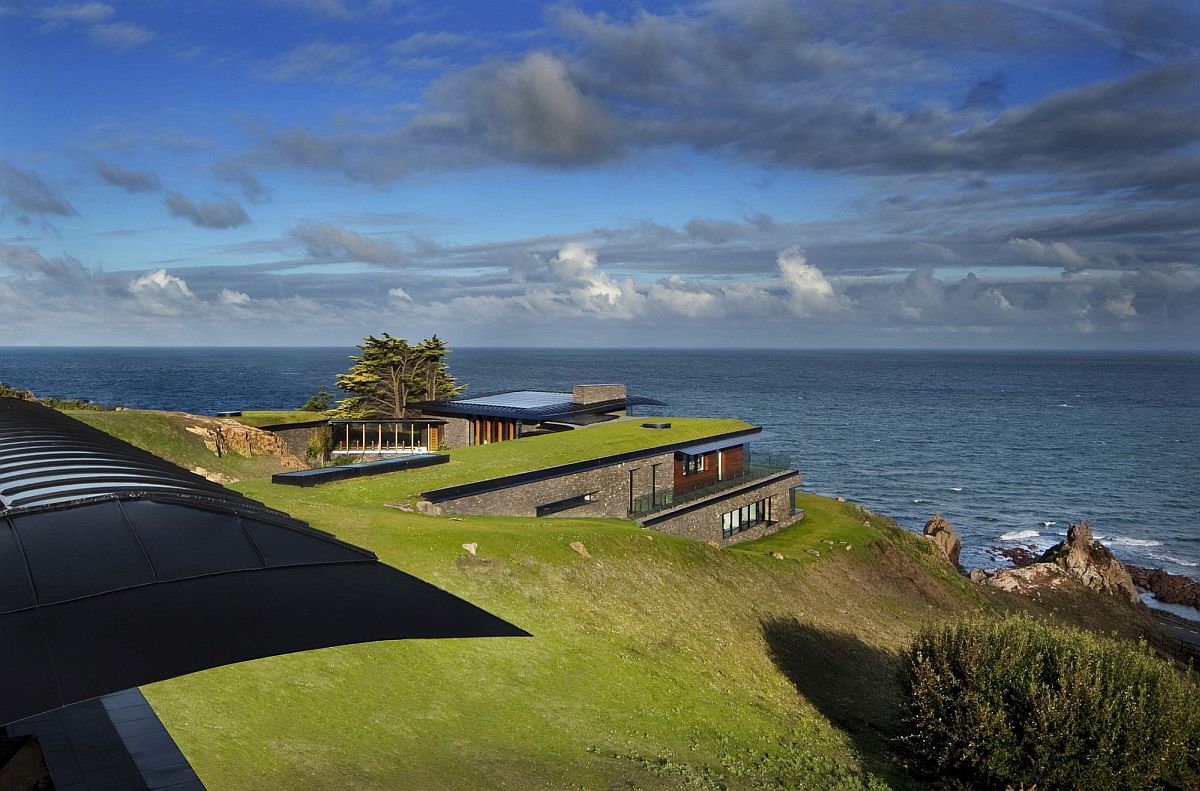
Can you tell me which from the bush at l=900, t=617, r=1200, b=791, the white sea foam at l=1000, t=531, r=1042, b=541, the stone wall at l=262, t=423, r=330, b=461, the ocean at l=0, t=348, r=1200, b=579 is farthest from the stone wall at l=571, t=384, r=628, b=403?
the bush at l=900, t=617, r=1200, b=791

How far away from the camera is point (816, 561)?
36125 millimetres

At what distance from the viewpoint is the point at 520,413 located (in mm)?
44469

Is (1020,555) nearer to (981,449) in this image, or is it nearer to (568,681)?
(981,449)

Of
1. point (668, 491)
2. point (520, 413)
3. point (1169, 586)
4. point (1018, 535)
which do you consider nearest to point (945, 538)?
point (1018, 535)

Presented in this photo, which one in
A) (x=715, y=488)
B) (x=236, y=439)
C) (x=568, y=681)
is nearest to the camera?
(x=568, y=681)

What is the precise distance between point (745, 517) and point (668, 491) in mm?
7733

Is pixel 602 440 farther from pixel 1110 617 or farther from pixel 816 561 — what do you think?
pixel 1110 617

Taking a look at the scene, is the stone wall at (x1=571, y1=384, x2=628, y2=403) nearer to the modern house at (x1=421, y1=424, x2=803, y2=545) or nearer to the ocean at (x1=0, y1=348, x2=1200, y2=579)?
the modern house at (x1=421, y1=424, x2=803, y2=545)

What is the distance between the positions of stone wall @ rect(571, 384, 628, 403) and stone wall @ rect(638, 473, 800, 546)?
37.1 feet

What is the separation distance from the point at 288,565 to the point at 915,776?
13946 mm

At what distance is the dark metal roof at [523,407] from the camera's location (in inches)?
1764

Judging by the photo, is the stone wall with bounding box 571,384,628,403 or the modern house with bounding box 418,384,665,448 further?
the stone wall with bounding box 571,384,628,403

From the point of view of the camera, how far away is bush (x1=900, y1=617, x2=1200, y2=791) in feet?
43.8

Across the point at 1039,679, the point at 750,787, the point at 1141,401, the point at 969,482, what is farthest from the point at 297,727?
the point at 1141,401
